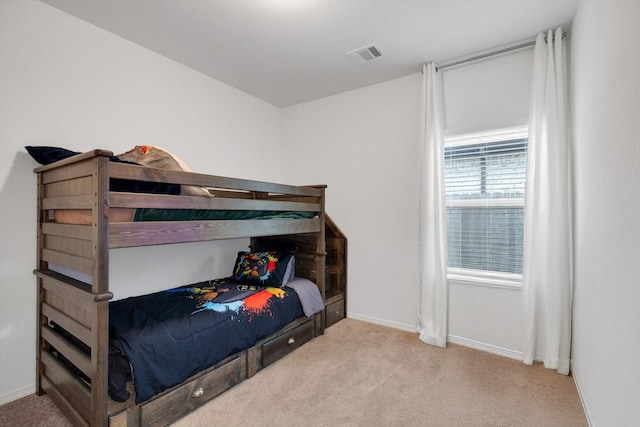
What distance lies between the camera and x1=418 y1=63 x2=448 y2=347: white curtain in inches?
102

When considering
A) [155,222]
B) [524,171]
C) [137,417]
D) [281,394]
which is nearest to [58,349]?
[137,417]

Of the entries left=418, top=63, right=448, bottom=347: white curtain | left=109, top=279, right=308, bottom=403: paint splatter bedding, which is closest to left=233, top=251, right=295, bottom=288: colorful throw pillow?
left=109, top=279, right=308, bottom=403: paint splatter bedding

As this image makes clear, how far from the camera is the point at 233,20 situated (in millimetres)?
2068

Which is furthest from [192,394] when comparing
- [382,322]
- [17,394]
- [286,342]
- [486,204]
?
[486,204]

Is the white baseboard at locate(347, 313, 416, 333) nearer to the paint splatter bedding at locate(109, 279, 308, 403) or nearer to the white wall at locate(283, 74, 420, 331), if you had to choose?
the white wall at locate(283, 74, 420, 331)

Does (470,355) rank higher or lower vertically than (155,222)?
lower

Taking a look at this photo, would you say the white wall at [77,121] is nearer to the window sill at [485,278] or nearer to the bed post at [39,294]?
the bed post at [39,294]

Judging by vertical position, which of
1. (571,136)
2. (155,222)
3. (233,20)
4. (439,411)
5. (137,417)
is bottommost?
(439,411)

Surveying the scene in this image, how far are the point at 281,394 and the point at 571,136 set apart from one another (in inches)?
103

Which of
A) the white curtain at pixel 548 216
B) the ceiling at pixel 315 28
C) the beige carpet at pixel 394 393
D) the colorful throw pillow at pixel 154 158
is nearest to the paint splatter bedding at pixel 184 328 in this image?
the beige carpet at pixel 394 393

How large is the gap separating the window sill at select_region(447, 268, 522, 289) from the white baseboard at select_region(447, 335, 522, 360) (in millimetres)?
481

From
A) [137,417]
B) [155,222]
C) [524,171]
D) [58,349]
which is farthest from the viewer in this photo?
[524,171]

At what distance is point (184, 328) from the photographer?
5.69 ft

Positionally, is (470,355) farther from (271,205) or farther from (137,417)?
(137,417)
